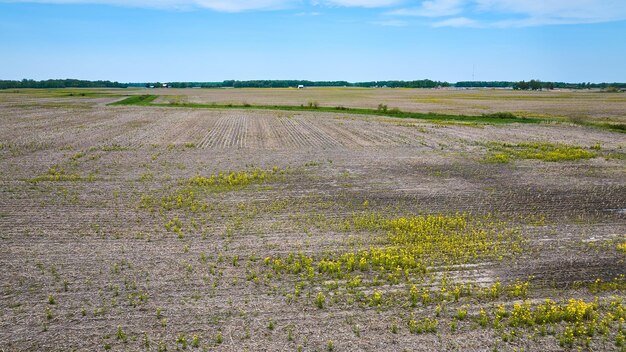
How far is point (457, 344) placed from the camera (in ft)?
26.8

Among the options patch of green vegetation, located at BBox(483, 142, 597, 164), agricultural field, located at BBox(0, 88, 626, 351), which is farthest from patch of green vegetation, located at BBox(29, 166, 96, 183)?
patch of green vegetation, located at BBox(483, 142, 597, 164)

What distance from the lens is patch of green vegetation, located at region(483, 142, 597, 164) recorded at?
2611cm

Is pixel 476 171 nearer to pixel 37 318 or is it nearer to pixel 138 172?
pixel 138 172

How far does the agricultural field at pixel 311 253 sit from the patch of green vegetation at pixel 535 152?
309mm

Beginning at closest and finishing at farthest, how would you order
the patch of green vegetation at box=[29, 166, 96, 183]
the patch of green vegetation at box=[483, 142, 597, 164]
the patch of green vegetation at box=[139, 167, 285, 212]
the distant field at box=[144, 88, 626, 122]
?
the patch of green vegetation at box=[139, 167, 285, 212] < the patch of green vegetation at box=[29, 166, 96, 183] < the patch of green vegetation at box=[483, 142, 597, 164] < the distant field at box=[144, 88, 626, 122]

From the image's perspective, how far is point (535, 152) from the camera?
28375 mm

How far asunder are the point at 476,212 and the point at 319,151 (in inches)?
554

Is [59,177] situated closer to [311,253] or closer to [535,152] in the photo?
[311,253]

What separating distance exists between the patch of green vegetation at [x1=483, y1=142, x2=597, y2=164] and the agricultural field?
31cm

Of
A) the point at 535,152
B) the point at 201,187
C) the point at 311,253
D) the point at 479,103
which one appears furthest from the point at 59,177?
the point at 479,103

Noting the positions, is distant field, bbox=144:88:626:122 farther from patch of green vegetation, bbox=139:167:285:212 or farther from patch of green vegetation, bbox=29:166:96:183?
patch of green vegetation, bbox=29:166:96:183

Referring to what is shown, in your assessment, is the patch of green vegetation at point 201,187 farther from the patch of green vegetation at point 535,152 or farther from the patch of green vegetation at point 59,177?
the patch of green vegetation at point 535,152

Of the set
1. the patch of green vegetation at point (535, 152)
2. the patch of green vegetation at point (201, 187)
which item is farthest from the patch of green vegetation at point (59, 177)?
the patch of green vegetation at point (535, 152)

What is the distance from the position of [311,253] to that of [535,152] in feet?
70.0
